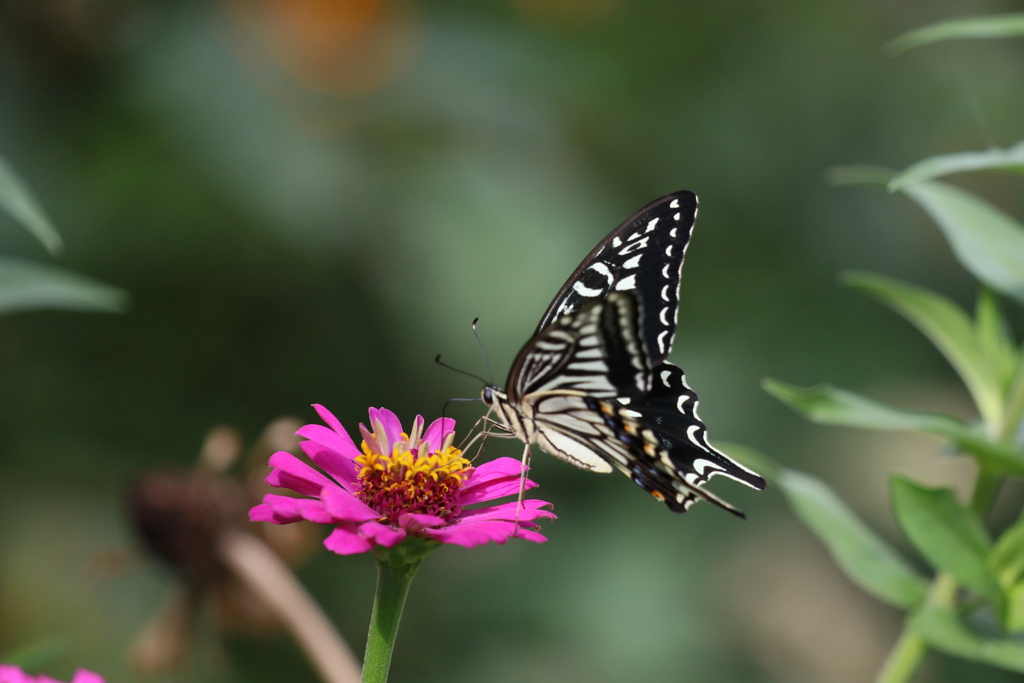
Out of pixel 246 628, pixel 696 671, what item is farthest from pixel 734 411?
pixel 246 628

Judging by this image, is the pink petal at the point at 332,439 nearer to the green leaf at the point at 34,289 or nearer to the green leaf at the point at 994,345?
the green leaf at the point at 34,289

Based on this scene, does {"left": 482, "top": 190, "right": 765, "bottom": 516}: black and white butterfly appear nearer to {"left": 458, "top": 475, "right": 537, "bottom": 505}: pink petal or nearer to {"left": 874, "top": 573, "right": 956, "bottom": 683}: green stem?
{"left": 458, "top": 475, "right": 537, "bottom": 505}: pink petal

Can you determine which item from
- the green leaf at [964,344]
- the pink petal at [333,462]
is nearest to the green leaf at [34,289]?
the pink petal at [333,462]

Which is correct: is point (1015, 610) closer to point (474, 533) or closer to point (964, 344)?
point (964, 344)

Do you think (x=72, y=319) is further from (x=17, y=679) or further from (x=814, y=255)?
(x=814, y=255)

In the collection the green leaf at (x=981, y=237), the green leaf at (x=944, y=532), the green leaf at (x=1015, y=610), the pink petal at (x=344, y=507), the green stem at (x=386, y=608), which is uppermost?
the green leaf at (x=981, y=237)

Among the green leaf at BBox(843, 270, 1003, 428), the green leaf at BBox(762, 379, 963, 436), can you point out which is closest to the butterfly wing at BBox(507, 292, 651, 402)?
the green leaf at BBox(762, 379, 963, 436)
